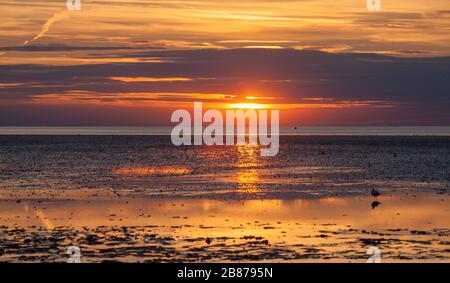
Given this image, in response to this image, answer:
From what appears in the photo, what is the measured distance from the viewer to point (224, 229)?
94.6ft

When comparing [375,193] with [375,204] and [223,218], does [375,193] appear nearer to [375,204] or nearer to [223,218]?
[375,204]

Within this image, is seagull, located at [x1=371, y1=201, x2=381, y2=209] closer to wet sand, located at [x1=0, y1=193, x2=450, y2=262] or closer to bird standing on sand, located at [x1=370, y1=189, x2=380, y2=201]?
wet sand, located at [x1=0, y1=193, x2=450, y2=262]

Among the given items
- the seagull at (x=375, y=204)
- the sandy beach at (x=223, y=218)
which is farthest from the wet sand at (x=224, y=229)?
the seagull at (x=375, y=204)

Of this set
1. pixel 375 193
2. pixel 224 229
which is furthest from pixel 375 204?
pixel 224 229

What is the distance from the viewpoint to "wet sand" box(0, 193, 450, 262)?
23.2 meters

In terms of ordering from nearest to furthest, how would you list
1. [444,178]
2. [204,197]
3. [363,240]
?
[363,240] < [204,197] < [444,178]

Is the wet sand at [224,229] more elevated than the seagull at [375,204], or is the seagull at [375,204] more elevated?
the seagull at [375,204]

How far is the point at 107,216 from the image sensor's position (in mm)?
32625

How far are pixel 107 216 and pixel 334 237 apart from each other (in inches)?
411

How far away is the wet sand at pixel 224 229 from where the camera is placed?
23.2 m

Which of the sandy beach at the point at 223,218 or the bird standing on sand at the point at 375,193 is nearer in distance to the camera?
the sandy beach at the point at 223,218

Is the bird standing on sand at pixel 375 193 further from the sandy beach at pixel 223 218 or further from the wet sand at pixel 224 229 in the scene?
the sandy beach at pixel 223 218
